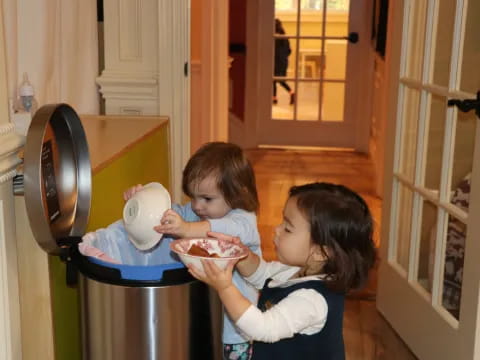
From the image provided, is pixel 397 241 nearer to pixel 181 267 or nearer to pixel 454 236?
pixel 454 236

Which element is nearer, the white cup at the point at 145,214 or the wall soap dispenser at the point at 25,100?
the white cup at the point at 145,214

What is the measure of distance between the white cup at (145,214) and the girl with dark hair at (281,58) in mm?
4759

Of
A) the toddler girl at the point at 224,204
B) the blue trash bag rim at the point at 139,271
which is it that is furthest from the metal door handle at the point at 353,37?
the blue trash bag rim at the point at 139,271

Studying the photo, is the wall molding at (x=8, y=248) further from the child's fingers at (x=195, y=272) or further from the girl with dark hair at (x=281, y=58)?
the girl with dark hair at (x=281, y=58)

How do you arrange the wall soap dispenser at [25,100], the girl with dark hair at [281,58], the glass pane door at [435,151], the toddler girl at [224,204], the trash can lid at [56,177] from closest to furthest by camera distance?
1. the trash can lid at [56,177]
2. the toddler girl at [224,204]
3. the wall soap dispenser at [25,100]
4. the glass pane door at [435,151]
5. the girl with dark hair at [281,58]

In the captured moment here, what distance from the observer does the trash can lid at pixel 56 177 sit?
1.33m

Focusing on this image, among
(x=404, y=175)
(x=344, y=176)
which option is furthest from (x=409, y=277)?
(x=344, y=176)

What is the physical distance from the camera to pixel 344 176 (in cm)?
524

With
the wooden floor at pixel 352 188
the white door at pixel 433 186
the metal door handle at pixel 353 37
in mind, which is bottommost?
the wooden floor at pixel 352 188

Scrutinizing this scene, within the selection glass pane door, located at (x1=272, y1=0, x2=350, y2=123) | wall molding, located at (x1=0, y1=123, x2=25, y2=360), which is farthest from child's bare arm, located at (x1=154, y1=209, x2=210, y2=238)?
glass pane door, located at (x1=272, y1=0, x2=350, y2=123)

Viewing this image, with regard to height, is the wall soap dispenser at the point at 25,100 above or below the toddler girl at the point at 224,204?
above

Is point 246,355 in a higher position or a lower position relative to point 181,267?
lower

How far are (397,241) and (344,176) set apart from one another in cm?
251

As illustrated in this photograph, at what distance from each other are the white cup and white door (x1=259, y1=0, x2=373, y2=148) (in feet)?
15.5
